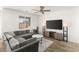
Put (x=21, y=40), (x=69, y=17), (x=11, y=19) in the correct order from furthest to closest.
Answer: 1. (x=21, y=40)
2. (x=69, y=17)
3. (x=11, y=19)

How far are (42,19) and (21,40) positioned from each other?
25.4 inches

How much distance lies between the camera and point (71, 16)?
5.12ft

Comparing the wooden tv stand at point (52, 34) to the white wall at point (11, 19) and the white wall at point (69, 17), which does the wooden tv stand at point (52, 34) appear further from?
the white wall at point (11, 19)

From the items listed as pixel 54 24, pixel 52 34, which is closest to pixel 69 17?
pixel 54 24

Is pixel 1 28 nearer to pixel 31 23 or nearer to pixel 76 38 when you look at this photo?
pixel 31 23

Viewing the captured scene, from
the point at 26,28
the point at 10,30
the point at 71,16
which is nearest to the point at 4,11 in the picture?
the point at 10,30

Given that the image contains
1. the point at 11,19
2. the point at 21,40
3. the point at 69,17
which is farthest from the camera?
the point at 21,40

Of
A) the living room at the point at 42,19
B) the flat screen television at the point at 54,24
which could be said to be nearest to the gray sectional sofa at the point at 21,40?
the living room at the point at 42,19

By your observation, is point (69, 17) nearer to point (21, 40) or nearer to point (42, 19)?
point (42, 19)

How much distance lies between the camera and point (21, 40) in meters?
1.72

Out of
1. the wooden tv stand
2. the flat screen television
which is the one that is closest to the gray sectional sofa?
the wooden tv stand

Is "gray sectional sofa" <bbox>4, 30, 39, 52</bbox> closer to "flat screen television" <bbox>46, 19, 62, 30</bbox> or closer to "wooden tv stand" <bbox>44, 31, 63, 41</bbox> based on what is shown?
"wooden tv stand" <bbox>44, 31, 63, 41</bbox>
